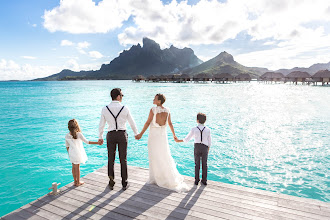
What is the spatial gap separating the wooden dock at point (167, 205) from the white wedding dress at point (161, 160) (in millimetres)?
191

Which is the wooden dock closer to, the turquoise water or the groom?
the groom

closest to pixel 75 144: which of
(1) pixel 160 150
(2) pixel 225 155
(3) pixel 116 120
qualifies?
(3) pixel 116 120

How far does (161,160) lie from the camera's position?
4746 mm

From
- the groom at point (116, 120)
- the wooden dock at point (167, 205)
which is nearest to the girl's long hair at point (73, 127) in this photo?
the groom at point (116, 120)

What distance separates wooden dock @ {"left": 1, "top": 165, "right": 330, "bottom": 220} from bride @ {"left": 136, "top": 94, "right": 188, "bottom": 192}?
0.74 ft

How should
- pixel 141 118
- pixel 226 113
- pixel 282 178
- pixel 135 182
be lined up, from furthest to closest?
1. pixel 226 113
2. pixel 141 118
3. pixel 282 178
4. pixel 135 182

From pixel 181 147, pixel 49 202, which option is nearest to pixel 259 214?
pixel 49 202

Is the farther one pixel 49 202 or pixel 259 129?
pixel 259 129

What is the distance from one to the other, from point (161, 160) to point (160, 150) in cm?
25

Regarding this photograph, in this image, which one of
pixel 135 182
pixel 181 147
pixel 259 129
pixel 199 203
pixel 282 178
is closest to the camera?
pixel 199 203

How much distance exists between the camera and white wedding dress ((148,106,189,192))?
4.65 meters

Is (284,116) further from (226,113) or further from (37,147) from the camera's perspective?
(37,147)

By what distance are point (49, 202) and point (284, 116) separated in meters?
22.8

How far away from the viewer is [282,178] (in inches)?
343
